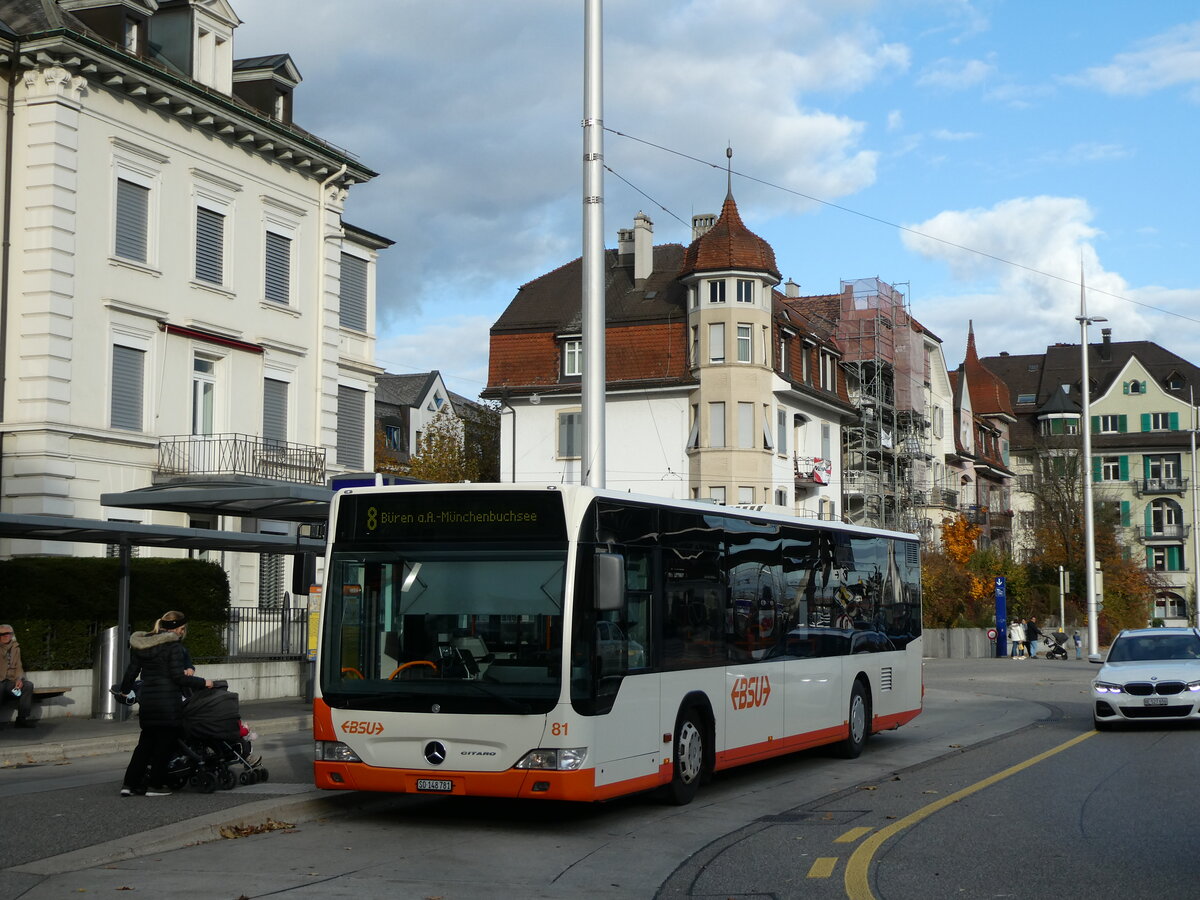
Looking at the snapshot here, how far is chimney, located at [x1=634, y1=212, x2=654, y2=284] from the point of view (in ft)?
202

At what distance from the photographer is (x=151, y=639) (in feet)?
44.7

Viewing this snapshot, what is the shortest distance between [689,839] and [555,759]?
123cm

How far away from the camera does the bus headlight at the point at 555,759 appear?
11484 millimetres

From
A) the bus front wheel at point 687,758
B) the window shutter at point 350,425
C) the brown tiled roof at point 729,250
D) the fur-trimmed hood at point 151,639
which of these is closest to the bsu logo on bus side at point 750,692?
the bus front wheel at point 687,758

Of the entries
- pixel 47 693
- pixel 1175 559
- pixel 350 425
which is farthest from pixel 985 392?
pixel 47 693

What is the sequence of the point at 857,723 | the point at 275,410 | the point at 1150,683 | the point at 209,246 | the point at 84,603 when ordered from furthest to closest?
the point at 275,410
the point at 209,246
the point at 84,603
the point at 1150,683
the point at 857,723

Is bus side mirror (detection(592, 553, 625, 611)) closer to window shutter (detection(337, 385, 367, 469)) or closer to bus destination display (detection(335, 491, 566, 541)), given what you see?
bus destination display (detection(335, 491, 566, 541))

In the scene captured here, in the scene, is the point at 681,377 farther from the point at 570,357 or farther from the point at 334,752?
the point at 334,752

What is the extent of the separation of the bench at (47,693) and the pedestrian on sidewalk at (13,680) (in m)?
0.39

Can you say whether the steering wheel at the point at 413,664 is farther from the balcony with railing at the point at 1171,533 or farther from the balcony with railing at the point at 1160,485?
the balcony with railing at the point at 1160,485

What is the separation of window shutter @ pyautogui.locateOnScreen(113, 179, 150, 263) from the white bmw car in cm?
2063

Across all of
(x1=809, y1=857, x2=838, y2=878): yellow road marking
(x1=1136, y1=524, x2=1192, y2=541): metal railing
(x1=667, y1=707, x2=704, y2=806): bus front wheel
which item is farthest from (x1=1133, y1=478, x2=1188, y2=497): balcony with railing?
(x1=809, y1=857, x2=838, y2=878): yellow road marking

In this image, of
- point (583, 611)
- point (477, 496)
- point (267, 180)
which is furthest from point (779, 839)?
point (267, 180)

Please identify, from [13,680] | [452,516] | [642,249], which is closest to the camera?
[452,516]
